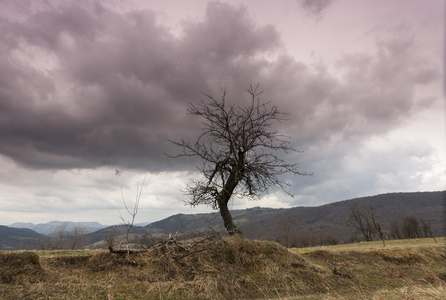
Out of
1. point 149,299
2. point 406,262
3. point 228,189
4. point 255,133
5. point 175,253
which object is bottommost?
point 406,262

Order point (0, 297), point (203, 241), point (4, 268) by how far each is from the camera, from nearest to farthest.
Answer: point (0, 297) → point (4, 268) → point (203, 241)

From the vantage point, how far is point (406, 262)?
1418 centimetres

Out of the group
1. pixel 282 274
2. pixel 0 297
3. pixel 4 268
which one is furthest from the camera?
pixel 282 274

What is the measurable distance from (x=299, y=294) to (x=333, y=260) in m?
5.68

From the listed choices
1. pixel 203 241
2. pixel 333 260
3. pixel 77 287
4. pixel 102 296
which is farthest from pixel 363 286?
pixel 77 287

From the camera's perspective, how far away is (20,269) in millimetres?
7469

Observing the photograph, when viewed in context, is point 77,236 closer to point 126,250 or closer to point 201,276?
point 126,250

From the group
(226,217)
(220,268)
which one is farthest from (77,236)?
(220,268)

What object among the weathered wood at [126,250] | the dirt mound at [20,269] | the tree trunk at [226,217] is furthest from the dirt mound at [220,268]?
the dirt mound at [20,269]

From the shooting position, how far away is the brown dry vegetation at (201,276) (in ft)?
22.0

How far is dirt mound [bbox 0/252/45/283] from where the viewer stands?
7.13 m

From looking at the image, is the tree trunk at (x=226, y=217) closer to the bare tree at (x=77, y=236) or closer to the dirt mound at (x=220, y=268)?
the dirt mound at (x=220, y=268)

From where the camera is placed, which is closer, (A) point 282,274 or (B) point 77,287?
(B) point 77,287

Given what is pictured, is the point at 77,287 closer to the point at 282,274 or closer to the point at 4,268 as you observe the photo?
the point at 4,268
